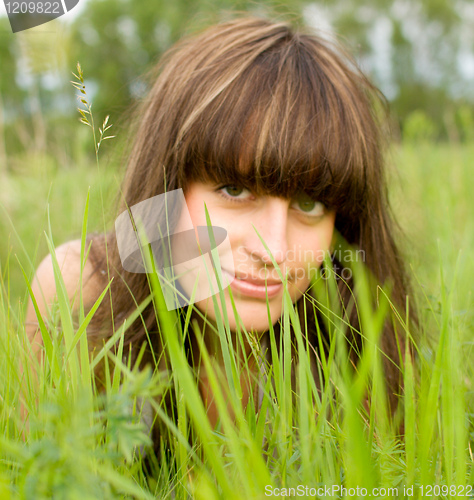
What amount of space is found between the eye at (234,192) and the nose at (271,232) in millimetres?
58

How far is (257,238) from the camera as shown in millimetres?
1034

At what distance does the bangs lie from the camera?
1067 millimetres

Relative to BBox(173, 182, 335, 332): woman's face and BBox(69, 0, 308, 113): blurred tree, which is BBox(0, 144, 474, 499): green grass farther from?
BBox(69, 0, 308, 113): blurred tree

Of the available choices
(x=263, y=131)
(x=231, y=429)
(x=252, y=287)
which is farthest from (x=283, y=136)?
(x=231, y=429)

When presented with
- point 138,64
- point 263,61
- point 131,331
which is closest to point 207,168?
point 263,61

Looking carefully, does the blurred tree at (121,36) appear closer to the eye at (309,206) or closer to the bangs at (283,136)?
the bangs at (283,136)

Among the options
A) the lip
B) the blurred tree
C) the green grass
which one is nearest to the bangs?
the lip

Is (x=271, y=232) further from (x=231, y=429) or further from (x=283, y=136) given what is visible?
(x=231, y=429)

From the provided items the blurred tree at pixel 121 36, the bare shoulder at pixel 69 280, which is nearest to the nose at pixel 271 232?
the bare shoulder at pixel 69 280

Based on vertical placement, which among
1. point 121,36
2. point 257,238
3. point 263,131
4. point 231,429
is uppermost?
point 121,36

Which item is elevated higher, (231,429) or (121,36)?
(121,36)

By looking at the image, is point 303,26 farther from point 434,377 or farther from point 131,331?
point 434,377

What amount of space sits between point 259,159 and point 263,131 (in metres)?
0.07

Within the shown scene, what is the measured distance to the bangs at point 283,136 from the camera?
107 centimetres
